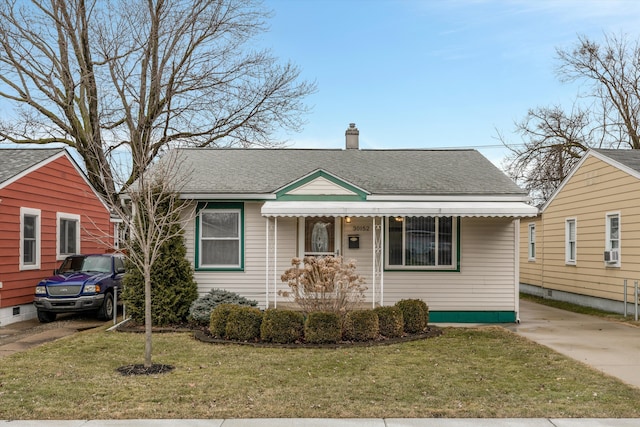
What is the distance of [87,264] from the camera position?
48.0 feet

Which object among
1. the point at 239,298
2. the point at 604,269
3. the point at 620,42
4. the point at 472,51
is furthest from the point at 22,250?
the point at 620,42

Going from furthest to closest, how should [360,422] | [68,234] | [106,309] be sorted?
1. [68,234]
2. [106,309]
3. [360,422]

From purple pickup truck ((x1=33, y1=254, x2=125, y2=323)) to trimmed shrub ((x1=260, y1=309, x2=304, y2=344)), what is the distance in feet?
17.2

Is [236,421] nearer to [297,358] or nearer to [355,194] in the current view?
[297,358]

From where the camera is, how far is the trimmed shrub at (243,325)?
10.3 m

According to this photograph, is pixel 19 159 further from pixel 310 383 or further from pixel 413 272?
pixel 310 383

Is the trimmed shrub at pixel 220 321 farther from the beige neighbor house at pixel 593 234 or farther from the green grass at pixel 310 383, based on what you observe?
the beige neighbor house at pixel 593 234

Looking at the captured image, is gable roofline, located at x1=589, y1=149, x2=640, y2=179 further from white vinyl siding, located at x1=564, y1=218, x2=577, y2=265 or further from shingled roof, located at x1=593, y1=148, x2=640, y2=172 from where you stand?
white vinyl siding, located at x1=564, y1=218, x2=577, y2=265

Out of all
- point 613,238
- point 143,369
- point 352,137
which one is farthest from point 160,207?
point 613,238

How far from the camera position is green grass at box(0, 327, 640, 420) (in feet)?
20.3

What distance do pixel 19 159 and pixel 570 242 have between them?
16525 mm

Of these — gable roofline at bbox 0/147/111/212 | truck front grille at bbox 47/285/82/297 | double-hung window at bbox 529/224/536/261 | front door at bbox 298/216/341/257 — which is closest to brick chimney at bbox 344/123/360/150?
front door at bbox 298/216/341/257

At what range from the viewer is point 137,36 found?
20234 mm

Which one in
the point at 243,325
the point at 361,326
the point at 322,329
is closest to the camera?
the point at 322,329
